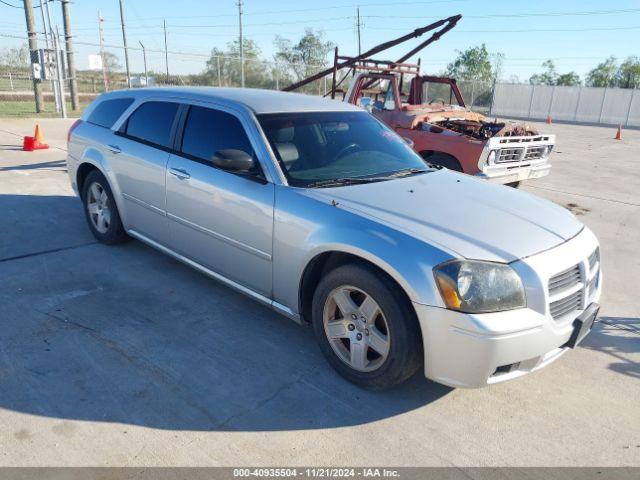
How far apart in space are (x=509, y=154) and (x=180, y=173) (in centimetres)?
545

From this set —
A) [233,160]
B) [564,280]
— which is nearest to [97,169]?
[233,160]

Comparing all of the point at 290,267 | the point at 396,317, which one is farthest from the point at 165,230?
the point at 396,317

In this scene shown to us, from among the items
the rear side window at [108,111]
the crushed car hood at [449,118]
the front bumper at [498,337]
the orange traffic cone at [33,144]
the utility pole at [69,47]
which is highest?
the utility pole at [69,47]

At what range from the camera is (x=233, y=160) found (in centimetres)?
348

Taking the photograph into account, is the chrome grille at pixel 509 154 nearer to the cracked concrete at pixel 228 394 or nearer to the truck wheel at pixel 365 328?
the cracked concrete at pixel 228 394

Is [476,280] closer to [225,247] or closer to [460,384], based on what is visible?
[460,384]

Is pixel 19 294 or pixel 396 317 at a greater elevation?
pixel 396 317

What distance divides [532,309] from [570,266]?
460mm

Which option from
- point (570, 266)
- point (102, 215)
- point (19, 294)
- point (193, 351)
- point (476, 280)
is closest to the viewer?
point (476, 280)

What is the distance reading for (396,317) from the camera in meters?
2.80

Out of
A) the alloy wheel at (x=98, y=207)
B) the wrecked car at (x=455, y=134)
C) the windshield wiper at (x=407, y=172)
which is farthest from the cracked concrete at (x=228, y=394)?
the wrecked car at (x=455, y=134)

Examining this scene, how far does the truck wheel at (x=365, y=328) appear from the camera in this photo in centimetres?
283

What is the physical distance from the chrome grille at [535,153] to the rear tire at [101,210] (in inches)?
243

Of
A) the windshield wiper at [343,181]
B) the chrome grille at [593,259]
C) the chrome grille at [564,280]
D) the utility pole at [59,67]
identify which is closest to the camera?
the chrome grille at [564,280]
